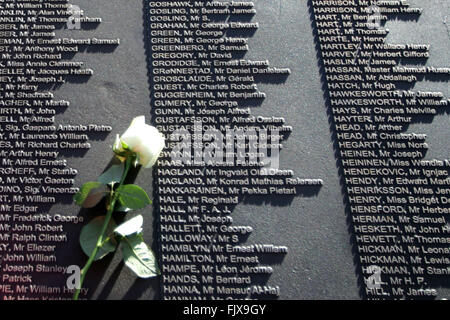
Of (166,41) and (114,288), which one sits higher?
(166,41)

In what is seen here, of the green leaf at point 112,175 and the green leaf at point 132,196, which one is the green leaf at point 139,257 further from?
the green leaf at point 112,175

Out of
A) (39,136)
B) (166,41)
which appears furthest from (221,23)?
(39,136)

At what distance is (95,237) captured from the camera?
2.60 metres

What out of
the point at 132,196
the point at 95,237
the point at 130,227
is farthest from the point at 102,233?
the point at 132,196

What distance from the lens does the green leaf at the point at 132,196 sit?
2.55m

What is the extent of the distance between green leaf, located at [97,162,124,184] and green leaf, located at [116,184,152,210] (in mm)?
81

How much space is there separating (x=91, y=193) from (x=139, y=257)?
1.65ft

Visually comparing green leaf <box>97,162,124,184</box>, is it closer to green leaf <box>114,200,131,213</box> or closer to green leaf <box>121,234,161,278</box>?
green leaf <box>114,200,131,213</box>

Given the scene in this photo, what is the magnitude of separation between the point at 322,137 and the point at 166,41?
4.41 ft

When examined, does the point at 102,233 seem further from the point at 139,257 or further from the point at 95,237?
the point at 139,257

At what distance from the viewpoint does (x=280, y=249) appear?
270 centimetres

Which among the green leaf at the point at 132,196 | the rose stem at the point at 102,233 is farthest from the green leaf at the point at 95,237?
the green leaf at the point at 132,196

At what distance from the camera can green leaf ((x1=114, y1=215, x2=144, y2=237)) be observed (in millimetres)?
2512
